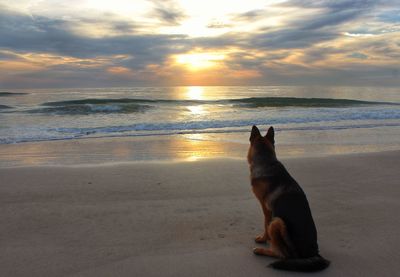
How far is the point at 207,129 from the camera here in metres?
15.5

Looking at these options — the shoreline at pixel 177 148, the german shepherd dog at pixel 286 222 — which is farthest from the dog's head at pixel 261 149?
the shoreline at pixel 177 148

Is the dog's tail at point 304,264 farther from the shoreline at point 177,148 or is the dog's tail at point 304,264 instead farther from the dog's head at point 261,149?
the shoreline at point 177,148

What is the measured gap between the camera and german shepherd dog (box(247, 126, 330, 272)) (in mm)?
3410

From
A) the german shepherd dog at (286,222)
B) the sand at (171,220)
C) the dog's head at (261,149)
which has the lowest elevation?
the sand at (171,220)

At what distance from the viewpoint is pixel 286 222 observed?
136 inches

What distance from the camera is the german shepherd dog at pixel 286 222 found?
3410 millimetres

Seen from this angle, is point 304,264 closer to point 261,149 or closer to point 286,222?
point 286,222

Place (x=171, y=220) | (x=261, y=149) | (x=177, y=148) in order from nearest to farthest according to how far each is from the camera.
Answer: (x=261, y=149) < (x=171, y=220) < (x=177, y=148)

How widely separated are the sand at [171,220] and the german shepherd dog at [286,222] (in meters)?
0.15

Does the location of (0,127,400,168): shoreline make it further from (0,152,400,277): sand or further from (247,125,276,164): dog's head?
(247,125,276,164): dog's head

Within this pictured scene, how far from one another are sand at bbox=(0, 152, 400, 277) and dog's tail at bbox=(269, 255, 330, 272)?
77 millimetres

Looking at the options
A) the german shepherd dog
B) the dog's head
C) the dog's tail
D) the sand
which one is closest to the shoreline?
the sand

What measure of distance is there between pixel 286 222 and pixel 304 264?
415mm

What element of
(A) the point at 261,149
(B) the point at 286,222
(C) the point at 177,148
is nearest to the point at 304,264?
(B) the point at 286,222
